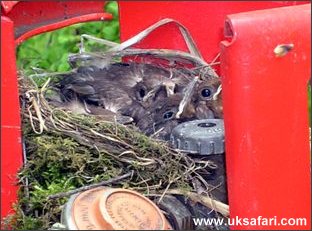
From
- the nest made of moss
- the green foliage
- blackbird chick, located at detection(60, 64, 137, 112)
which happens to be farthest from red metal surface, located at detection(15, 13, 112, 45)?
the green foliage

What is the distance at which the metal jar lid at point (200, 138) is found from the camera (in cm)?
209

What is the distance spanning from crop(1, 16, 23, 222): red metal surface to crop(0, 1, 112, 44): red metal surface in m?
0.56

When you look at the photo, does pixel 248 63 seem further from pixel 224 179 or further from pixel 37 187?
pixel 37 187

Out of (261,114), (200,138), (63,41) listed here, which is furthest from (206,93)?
(63,41)

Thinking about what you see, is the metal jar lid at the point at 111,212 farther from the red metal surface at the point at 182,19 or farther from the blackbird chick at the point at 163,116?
the red metal surface at the point at 182,19

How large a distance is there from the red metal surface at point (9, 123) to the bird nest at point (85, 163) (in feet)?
0.11

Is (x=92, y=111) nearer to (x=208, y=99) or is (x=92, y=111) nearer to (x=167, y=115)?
(x=167, y=115)

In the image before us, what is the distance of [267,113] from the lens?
183 centimetres

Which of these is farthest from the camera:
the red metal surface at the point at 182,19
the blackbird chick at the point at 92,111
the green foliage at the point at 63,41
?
the green foliage at the point at 63,41

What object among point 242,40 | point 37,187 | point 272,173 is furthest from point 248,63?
point 37,187

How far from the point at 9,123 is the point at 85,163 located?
269 mm

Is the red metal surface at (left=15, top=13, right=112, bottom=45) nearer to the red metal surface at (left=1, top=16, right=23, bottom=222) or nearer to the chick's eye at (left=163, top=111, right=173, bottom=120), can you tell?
the chick's eye at (left=163, top=111, right=173, bottom=120)

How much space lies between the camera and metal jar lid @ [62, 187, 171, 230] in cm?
168

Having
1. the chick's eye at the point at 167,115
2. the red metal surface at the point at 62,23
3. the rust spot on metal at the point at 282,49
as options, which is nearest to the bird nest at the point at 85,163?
the chick's eye at the point at 167,115
